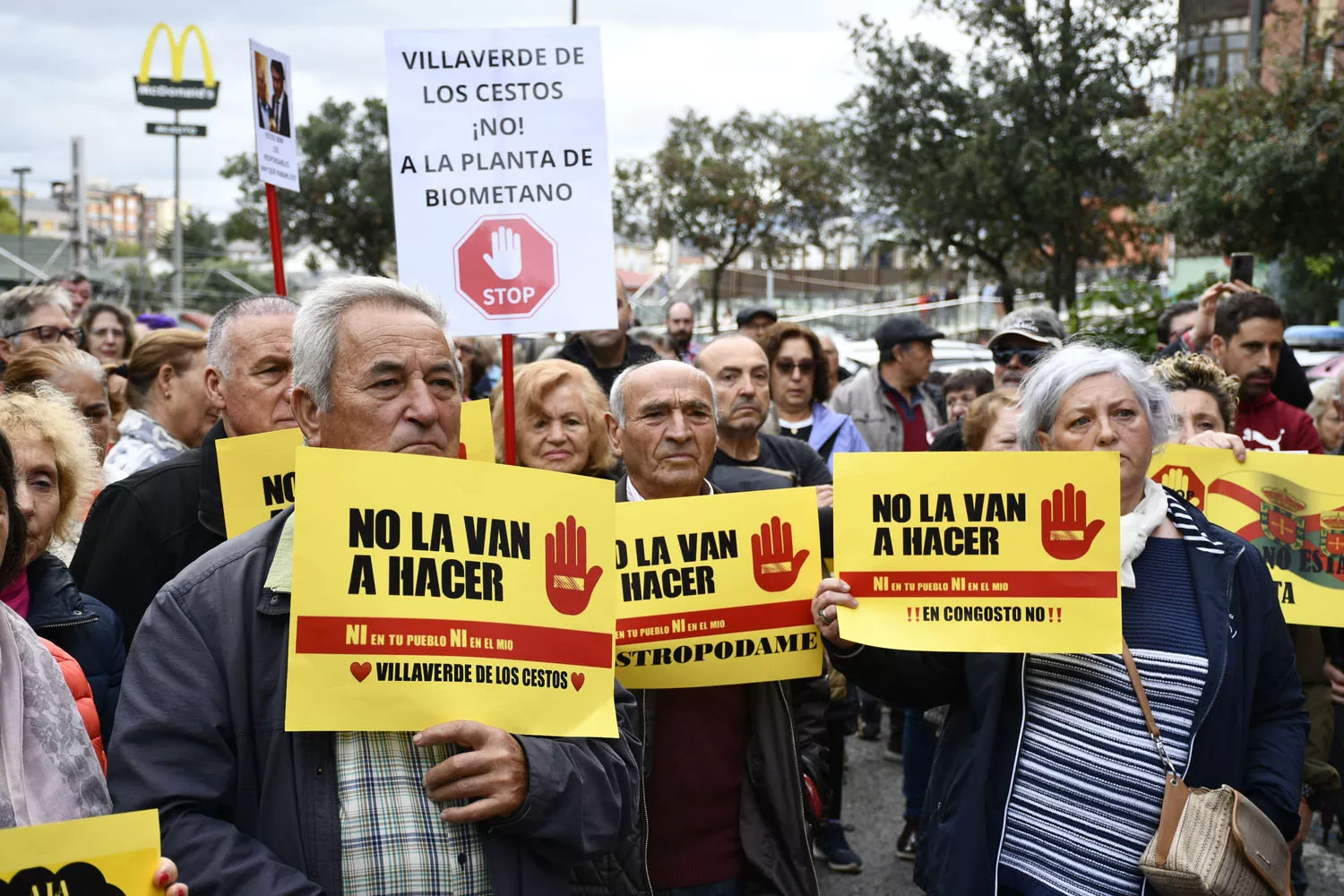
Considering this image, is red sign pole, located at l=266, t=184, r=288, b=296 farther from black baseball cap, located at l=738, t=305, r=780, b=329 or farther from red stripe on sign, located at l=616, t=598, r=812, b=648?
black baseball cap, located at l=738, t=305, r=780, b=329

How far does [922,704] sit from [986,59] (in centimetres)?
2397

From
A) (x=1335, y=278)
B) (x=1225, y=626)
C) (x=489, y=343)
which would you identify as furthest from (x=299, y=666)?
(x=1335, y=278)

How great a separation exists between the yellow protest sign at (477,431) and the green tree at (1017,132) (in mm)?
21322

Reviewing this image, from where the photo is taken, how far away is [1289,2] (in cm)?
2342

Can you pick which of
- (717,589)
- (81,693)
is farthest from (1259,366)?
(81,693)

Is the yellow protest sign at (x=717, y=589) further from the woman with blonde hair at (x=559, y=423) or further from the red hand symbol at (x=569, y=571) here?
the woman with blonde hair at (x=559, y=423)

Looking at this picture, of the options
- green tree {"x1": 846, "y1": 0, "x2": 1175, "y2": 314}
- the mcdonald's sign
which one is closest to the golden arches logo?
the mcdonald's sign

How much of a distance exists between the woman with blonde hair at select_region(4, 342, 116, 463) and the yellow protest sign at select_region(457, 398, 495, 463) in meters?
1.55

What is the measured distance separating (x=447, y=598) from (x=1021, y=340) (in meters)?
4.94

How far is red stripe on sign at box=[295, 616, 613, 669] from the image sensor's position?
2053mm

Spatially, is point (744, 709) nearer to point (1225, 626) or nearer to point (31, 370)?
point (1225, 626)

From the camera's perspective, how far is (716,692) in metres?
3.29

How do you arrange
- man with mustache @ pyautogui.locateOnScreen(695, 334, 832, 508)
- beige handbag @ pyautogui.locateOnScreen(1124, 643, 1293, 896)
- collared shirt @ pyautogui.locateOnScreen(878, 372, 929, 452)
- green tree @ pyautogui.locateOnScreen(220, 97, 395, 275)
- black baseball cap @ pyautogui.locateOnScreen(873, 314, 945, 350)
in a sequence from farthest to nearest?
green tree @ pyautogui.locateOnScreen(220, 97, 395, 275)
collared shirt @ pyautogui.locateOnScreen(878, 372, 929, 452)
black baseball cap @ pyautogui.locateOnScreen(873, 314, 945, 350)
man with mustache @ pyautogui.locateOnScreen(695, 334, 832, 508)
beige handbag @ pyautogui.locateOnScreen(1124, 643, 1293, 896)

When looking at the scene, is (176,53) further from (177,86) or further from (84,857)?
(84,857)
